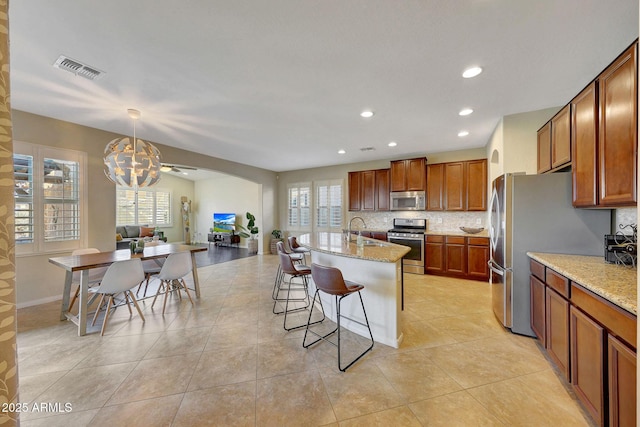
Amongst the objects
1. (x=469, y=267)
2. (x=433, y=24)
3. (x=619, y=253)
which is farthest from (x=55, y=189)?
(x=469, y=267)

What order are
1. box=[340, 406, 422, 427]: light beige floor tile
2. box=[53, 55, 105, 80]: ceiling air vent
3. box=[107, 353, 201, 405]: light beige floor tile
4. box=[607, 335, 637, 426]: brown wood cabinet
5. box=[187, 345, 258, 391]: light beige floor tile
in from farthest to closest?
box=[53, 55, 105, 80]: ceiling air vent → box=[187, 345, 258, 391]: light beige floor tile → box=[107, 353, 201, 405]: light beige floor tile → box=[340, 406, 422, 427]: light beige floor tile → box=[607, 335, 637, 426]: brown wood cabinet

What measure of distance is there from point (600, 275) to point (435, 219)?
3.91 meters

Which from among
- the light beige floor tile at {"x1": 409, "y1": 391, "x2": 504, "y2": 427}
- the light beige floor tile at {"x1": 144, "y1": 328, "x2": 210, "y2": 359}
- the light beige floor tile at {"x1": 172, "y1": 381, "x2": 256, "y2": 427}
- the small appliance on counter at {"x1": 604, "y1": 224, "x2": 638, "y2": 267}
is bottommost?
the light beige floor tile at {"x1": 409, "y1": 391, "x2": 504, "y2": 427}

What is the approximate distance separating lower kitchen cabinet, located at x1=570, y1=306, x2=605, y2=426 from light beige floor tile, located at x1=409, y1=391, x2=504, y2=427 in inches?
15.1

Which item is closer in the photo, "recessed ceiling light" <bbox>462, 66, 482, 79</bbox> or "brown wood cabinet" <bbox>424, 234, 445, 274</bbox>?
"recessed ceiling light" <bbox>462, 66, 482, 79</bbox>

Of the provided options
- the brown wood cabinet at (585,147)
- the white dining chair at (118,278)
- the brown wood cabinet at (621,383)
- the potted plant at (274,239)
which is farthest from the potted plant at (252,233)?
the brown wood cabinet at (621,383)

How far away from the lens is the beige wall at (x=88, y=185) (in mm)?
3287

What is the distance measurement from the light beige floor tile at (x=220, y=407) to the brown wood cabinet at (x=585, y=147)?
3.07 metres

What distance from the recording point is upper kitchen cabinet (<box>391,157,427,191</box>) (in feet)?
17.1

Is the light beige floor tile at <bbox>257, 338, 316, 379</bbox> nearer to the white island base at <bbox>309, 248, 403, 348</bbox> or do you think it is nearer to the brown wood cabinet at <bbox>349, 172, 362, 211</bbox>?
the white island base at <bbox>309, 248, 403, 348</bbox>

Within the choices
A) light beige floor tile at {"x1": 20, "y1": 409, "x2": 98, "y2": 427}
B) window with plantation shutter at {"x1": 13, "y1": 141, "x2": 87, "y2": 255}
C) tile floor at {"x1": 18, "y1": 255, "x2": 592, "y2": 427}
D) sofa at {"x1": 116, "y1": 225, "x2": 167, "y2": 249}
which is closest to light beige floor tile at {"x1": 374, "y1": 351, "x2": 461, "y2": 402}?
tile floor at {"x1": 18, "y1": 255, "x2": 592, "y2": 427}

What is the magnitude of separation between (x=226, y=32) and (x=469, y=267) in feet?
16.5

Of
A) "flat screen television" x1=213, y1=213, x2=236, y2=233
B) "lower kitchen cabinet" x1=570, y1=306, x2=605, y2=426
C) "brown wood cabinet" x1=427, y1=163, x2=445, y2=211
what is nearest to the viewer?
"lower kitchen cabinet" x1=570, y1=306, x2=605, y2=426

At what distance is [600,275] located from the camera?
1.61 meters
